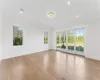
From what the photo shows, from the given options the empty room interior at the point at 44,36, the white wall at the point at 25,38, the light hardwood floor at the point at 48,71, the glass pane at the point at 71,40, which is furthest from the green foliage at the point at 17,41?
the glass pane at the point at 71,40

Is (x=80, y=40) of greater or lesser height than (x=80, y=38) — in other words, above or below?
below

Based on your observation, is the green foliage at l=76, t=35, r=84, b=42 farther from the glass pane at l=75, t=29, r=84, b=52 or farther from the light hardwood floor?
the light hardwood floor

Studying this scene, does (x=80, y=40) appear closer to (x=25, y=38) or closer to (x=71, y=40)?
(x=71, y=40)

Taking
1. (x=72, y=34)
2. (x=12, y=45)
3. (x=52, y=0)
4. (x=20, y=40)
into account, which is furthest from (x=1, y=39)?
(x=72, y=34)

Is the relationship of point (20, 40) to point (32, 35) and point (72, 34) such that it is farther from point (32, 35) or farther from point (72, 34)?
point (72, 34)

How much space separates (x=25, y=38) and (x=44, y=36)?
2.57 metres

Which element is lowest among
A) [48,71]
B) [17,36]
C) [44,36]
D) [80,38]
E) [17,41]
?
[48,71]

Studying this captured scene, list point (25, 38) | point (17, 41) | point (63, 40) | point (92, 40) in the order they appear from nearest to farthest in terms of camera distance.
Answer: point (92, 40), point (17, 41), point (25, 38), point (63, 40)

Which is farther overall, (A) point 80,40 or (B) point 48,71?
(A) point 80,40

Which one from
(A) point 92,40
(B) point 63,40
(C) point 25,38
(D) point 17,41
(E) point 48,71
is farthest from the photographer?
(B) point 63,40

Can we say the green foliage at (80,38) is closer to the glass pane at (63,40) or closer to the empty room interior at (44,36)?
the empty room interior at (44,36)

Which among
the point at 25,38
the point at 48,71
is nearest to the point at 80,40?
the point at 48,71

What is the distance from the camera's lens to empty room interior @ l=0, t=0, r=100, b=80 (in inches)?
140

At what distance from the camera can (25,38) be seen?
6.29 meters
